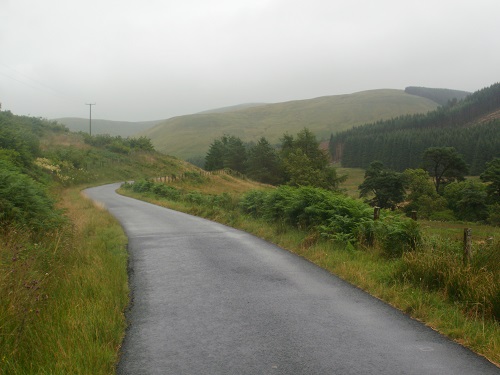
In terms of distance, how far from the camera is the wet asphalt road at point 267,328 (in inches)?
174

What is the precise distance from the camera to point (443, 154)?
255 ft

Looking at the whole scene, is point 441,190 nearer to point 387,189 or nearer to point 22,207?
point 387,189

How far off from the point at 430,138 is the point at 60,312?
476ft

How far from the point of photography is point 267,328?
5469 mm

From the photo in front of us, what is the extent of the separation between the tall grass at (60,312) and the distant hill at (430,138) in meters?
123

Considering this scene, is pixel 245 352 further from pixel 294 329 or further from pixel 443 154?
pixel 443 154

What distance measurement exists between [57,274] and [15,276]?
1436 mm

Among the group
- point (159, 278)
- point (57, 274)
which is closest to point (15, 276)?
point (57, 274)

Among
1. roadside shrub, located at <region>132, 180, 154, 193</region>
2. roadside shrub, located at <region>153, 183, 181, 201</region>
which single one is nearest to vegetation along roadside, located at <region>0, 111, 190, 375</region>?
roadside shrub, located at <region>153, 183, 181, 201</region>

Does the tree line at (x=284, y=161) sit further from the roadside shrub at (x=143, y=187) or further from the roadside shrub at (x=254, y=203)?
→ the roadside shrub at (x=254, y=203)

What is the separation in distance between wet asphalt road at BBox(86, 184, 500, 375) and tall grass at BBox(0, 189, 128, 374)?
317 millimetres

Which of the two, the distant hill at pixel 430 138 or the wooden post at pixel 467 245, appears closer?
the wooden post at pixel 467 245

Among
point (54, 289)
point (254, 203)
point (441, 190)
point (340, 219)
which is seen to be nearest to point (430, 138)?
point (441, 190)

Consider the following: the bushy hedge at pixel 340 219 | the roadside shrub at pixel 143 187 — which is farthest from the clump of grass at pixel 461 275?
the roadside shrub at pixel 143 187
